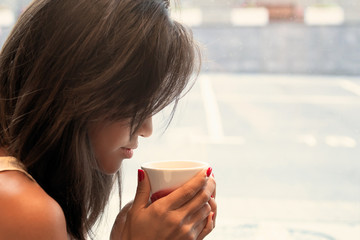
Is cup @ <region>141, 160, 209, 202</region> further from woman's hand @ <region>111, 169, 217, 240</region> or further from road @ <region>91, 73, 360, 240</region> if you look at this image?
road @ <region>91, 73, 360, 240</region>

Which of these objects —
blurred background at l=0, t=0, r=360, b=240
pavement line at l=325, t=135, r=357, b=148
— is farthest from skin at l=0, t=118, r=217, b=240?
pavement line at l=325, t=135, r=357, b=148

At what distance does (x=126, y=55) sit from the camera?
0.84 metres

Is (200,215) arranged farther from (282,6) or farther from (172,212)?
(282,6)

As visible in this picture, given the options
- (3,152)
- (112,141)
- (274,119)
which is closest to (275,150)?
(274,119)

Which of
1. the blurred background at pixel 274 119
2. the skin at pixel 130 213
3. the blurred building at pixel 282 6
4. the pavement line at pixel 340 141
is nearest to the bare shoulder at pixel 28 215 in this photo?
the skin at pixel 130 213

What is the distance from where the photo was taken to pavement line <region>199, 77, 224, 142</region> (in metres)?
1.65

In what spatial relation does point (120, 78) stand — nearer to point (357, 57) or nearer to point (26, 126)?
point (26, 126)

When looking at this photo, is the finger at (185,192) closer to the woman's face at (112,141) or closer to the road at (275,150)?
the woman's face at (112,141)

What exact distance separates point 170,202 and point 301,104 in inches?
34.0

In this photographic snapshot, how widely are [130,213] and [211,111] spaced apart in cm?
81

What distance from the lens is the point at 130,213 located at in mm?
920

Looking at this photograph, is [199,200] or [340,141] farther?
[340,141]

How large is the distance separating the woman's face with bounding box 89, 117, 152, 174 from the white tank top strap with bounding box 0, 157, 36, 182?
0.12 metres

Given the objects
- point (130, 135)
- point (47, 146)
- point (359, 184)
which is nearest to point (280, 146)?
point (359, 184)
